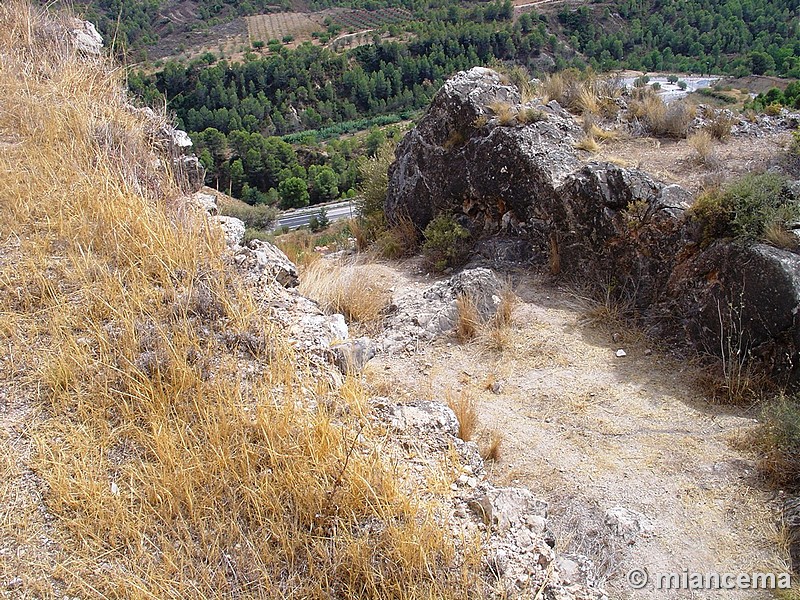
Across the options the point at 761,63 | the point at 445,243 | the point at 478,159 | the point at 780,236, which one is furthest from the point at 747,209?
the point at 761,63

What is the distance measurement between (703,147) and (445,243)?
10.7ft

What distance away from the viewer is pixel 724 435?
13.1 ft

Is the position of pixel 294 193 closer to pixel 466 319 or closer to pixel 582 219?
pixel 582 219

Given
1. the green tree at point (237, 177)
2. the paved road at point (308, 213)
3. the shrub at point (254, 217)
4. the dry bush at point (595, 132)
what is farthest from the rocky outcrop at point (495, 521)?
the green tree at point (237, 177)

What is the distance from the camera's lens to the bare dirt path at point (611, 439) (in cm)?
308

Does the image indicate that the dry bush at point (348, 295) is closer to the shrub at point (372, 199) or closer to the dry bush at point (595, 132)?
the shrub at point (372, 199)

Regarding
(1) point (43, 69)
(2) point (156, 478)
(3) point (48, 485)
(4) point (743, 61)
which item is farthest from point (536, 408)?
(4) point (743, 61)

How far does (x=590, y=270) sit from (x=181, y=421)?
4.81 m

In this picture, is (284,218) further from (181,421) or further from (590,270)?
(181,421)

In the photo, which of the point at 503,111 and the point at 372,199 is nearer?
the point at 503,111

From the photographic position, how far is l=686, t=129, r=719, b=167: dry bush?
21.5 ft

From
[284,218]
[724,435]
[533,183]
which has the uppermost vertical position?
[533,183]

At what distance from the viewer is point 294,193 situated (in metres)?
31.9

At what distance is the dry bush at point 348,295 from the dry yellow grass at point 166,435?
1565 mm
